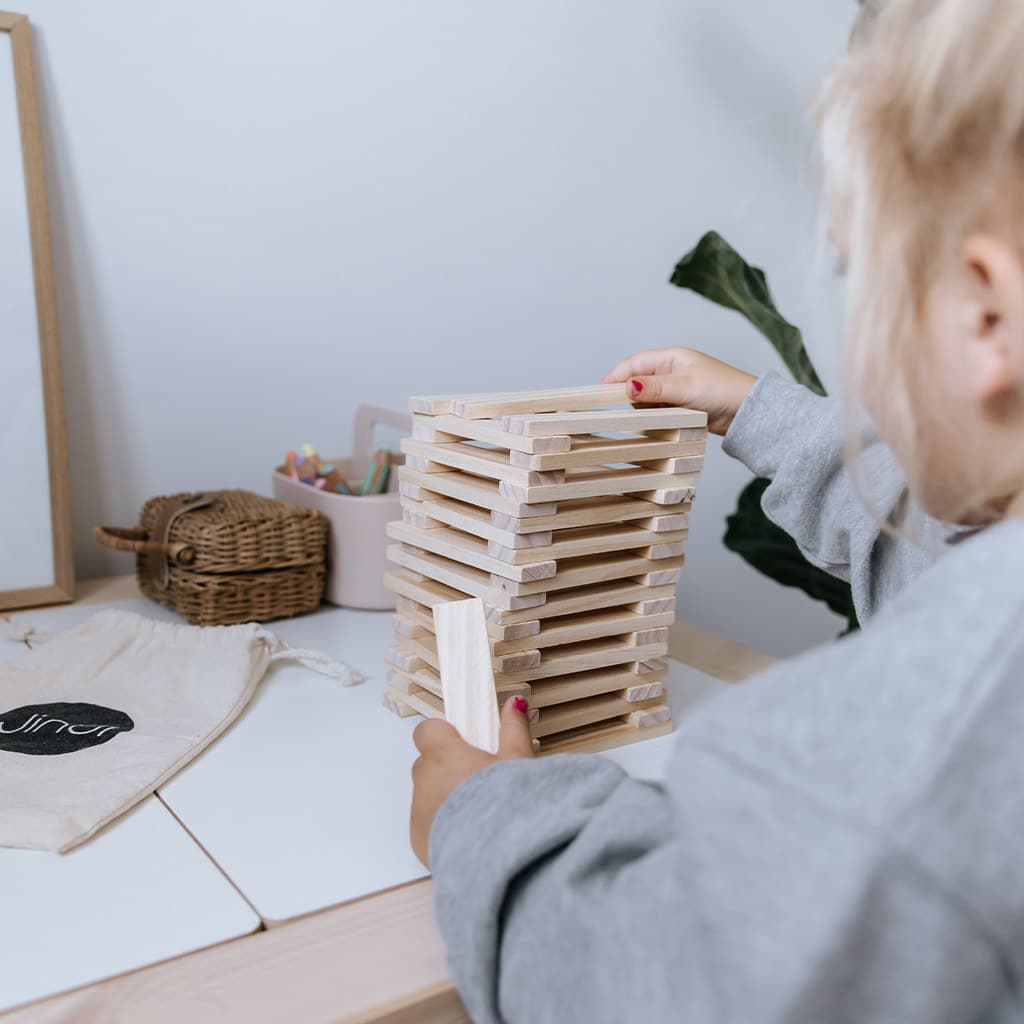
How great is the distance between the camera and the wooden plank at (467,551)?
0.65 meters

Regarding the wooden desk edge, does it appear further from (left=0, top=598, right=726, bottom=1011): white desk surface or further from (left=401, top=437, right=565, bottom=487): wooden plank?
(left=401, top=437, right=565, bottom=487): wooden plank

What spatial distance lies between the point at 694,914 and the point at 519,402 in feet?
1.23

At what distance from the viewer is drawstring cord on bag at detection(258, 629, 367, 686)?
79 cm

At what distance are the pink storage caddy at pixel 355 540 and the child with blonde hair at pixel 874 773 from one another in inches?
18.4

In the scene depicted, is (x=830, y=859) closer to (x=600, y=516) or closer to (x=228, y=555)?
(x=600, y=516)

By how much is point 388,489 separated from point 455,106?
467 millimetres

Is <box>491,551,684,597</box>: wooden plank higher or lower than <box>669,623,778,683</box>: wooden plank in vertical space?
higher

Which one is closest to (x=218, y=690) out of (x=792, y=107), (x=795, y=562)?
(x=795, y=562)

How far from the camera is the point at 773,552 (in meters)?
1.12

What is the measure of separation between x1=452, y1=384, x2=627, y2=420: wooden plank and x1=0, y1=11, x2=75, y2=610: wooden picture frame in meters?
0.47

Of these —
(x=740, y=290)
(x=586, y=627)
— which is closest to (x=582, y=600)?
(x=586, y=627)

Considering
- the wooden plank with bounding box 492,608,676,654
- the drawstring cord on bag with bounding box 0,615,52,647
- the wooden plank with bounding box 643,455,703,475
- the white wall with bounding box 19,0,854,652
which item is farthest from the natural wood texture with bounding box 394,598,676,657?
the white wall with bounding box 19,0,854,652

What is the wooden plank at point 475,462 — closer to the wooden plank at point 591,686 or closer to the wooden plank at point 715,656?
the wooden plank at point 591,686

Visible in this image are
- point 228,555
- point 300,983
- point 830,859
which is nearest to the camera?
point 830,859
